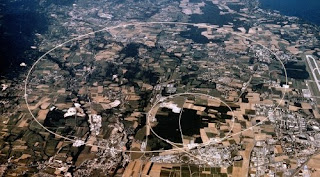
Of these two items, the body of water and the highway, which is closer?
the highway

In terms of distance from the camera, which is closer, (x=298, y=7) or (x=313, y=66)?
(x=313, y=66)

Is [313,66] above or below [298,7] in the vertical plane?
below

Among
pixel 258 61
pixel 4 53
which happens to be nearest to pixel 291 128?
pixel 258 61

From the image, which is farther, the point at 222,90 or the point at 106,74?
the point at 106,74

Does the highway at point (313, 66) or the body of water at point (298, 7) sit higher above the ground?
the body of water at point (298, 7)

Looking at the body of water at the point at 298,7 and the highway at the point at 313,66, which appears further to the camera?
the body of water at the point at 298,7

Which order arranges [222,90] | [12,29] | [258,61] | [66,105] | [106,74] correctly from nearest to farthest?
[66,105], [222,90], [106,74], [258,61], [12,29]

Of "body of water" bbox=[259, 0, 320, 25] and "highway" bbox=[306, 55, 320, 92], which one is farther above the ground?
"body of water" bbox=[259, 0, 320, 25]

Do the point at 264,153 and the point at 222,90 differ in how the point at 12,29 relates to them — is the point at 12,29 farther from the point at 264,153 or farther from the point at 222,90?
the point at 264,153
